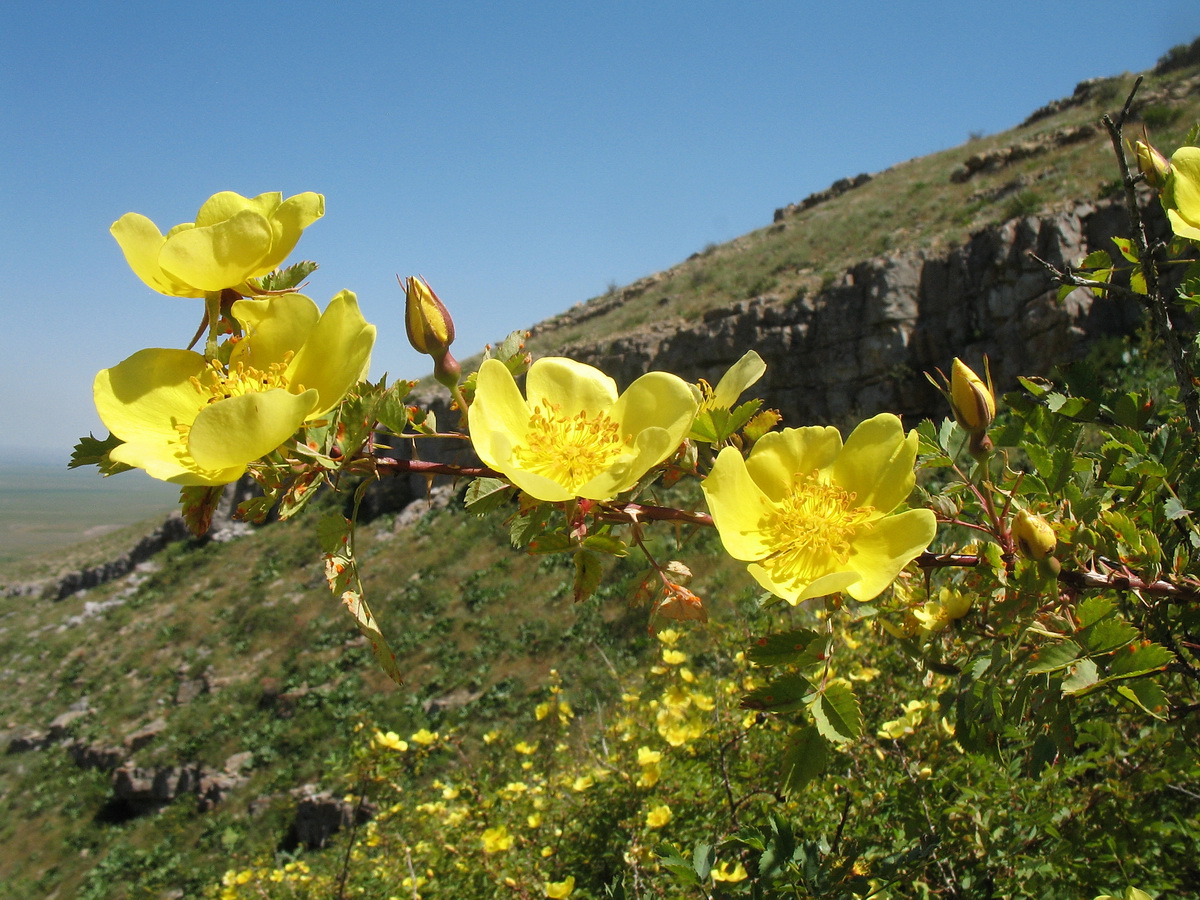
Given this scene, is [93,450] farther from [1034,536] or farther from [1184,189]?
[1184,189]

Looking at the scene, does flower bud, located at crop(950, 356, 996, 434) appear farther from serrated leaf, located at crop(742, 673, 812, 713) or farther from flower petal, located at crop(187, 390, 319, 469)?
flower petal, located at crop(187, 390, 319, 469)

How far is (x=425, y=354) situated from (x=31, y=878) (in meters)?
13.8

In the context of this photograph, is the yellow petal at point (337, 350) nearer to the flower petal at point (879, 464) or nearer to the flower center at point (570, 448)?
the flower center at point (570, 448)

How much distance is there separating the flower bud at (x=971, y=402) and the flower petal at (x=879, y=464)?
136 millimetres

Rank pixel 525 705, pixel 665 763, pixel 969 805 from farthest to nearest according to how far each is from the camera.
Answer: pixel 525 705, pixel 665 763, pixel 969 805

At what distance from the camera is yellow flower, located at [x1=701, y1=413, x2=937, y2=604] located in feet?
2.73

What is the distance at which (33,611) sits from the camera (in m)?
24.0

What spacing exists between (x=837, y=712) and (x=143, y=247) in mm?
1071

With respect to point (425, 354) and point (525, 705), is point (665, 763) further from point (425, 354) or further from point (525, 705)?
point (525, 705)

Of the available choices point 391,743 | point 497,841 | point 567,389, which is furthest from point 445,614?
point 567,389

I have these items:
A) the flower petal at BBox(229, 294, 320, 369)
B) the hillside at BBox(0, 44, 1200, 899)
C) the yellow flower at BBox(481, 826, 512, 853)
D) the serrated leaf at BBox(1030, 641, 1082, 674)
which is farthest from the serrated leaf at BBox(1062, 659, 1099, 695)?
the hillside at BBox(0, 44, 1200, 899)

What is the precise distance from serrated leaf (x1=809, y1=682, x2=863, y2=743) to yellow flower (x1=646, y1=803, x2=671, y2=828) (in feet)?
5.39

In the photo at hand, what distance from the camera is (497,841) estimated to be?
2570mm

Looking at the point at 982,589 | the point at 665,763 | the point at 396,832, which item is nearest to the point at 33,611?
the point at 396,832
